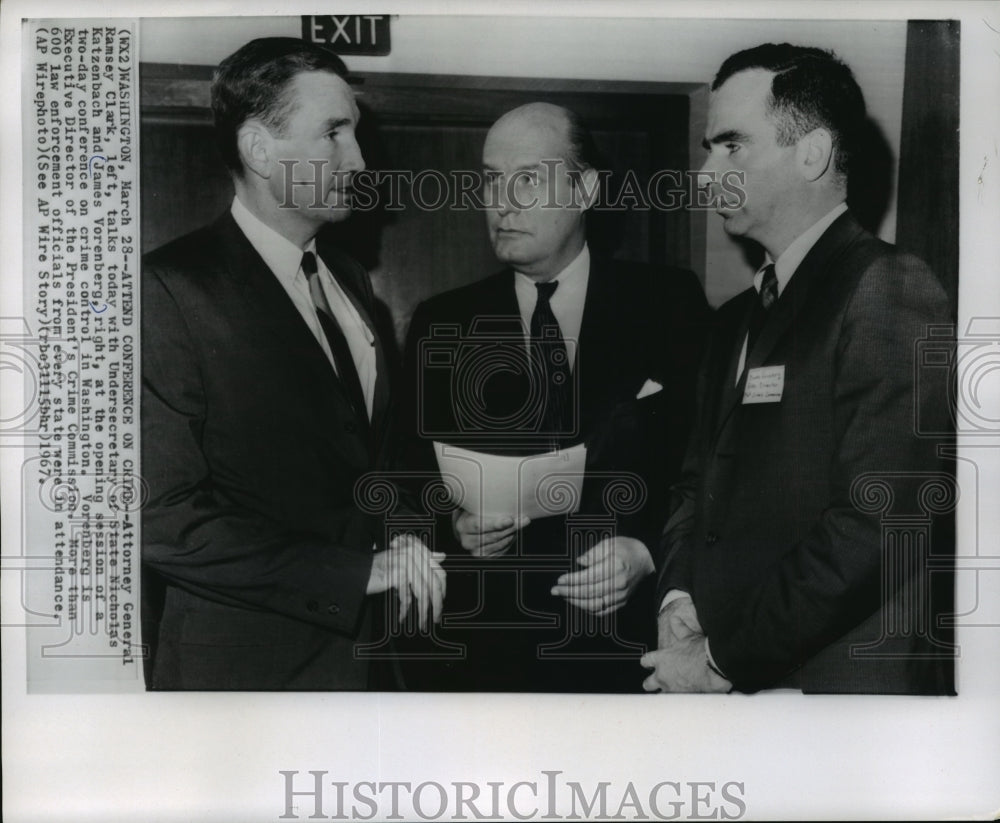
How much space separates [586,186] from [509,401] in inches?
19.4

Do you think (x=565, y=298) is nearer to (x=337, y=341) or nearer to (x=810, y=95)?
(x=337, y=341)

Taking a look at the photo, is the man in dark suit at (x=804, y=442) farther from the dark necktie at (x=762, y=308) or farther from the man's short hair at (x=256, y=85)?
the man's short hair at (x=256, y=85)

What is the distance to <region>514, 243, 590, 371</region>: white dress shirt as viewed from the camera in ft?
6.86

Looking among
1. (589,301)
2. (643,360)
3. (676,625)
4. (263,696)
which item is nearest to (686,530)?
(676,625)

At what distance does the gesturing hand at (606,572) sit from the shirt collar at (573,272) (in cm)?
57

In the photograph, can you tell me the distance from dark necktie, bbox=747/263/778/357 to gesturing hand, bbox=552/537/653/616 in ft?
1.60

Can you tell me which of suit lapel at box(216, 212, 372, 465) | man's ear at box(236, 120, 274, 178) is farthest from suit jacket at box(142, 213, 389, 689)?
man's ear at box(236, 120, 274, 178)

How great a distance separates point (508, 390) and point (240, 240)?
2.17 ft

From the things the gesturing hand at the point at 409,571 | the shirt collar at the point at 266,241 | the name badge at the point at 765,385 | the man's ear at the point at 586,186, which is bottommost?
the gesturing hand at the point at 409,571

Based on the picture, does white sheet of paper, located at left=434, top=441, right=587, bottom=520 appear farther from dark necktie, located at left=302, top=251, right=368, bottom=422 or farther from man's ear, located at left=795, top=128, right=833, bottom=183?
man's ear, located at left=795, top=128, right=833, bottom=183

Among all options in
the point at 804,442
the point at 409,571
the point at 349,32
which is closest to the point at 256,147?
the point at 349,32

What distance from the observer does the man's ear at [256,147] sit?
2072mm

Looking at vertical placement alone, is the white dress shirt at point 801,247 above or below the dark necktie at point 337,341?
above
